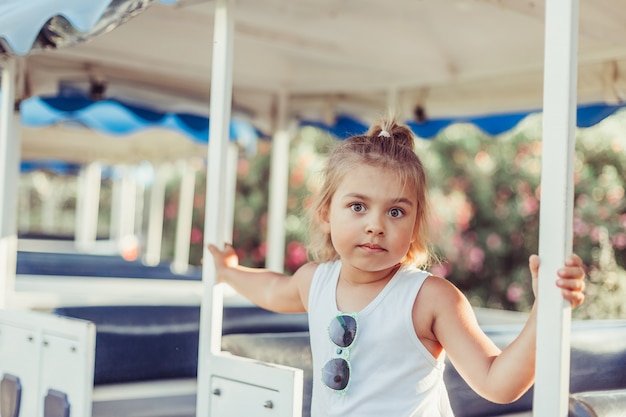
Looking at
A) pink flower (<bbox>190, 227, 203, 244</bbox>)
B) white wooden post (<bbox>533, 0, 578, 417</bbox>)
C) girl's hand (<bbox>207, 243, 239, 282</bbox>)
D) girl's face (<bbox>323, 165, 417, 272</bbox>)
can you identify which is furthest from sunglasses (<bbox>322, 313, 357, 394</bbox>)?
pink flower (<bbox>190, 227, 203, 244</bbox>)

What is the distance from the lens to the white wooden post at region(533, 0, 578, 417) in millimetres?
1802

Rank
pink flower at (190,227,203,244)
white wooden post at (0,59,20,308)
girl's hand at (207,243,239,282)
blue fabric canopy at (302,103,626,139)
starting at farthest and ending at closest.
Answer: pink flower at (190,227,203,244) → blue fabric canopy at (302,103,626,139) → white wooden post at (0,59,20,308) → girl's hand at (207,243,239,282)

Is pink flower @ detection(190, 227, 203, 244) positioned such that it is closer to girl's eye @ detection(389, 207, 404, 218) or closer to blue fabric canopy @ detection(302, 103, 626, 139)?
blue fabric canopy @ detection(302, 103, 626, 139)

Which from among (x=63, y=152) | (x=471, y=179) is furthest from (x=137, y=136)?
(x=471, y=179)

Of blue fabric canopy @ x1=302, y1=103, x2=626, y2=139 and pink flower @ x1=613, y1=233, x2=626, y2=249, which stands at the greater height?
blue fabric canopy @ x1=302, y1=103, x2=626, y2=139

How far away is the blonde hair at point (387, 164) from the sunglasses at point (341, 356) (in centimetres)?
28

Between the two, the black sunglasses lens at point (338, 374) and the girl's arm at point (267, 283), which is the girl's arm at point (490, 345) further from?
the girl's arm at point (267, 283)

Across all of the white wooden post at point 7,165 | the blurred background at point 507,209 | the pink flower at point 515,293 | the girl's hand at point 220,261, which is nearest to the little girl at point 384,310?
the girl's hand at point 220,261

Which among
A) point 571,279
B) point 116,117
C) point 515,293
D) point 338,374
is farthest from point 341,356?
point 515,293

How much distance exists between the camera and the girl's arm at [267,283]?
2539 mm

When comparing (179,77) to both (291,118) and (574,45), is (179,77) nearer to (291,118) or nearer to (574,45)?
(291,118)

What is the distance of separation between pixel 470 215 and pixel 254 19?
4964 mm

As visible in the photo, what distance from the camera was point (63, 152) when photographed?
35.4ft

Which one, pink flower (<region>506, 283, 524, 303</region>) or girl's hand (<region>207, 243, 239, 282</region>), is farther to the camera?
pink flower (<region>506, 283, 524, 303</region>)
